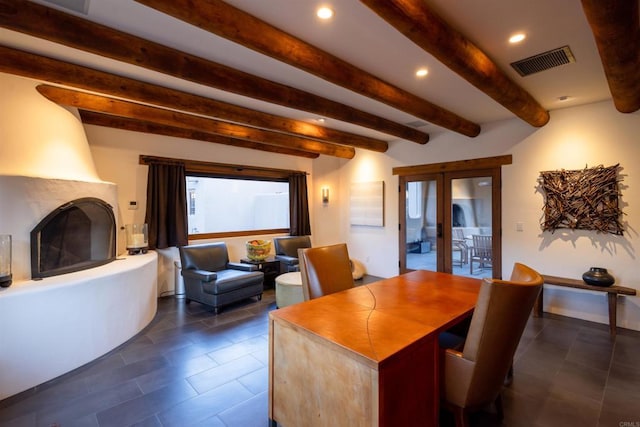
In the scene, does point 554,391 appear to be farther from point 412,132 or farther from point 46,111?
point 46,111

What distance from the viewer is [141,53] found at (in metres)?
2.35

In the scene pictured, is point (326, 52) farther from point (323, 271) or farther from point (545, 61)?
point (545, 61)

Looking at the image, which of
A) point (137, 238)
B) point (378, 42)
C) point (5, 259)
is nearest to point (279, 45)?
point (378, 42)

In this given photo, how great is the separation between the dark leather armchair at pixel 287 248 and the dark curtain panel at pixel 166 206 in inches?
64.5

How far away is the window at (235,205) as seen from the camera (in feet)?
17.8

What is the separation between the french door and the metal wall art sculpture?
2.15 feet

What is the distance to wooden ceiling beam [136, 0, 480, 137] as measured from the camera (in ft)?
5.94

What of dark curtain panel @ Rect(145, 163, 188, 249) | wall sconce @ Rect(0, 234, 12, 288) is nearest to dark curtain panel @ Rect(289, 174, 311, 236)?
dark curtain panel @ Rect(145, 163, 188, 249)

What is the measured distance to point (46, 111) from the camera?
3.11 meters

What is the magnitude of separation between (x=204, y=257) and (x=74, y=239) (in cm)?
170

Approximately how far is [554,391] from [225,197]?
5.24 m

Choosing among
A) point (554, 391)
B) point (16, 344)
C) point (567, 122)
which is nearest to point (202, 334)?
point (16, 344)

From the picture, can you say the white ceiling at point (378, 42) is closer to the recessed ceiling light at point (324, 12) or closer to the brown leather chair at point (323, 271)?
the recessed ceiling light at point (324, 12)

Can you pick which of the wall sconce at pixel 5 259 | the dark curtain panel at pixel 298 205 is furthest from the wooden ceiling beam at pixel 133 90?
the dark curtain panel at pixel 298 205
